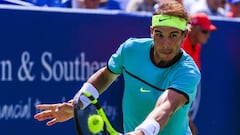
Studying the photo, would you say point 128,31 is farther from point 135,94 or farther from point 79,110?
point 79,110

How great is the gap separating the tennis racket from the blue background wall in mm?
2819

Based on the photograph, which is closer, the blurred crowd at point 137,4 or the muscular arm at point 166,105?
the muscular arm at point 166,105

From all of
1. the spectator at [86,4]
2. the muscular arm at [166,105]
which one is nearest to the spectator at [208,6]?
the spectator at [86,4]

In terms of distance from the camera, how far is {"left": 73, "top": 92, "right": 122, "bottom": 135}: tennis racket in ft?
12.9

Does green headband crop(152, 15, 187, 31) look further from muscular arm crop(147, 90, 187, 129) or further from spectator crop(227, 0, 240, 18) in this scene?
spectator crop(227, 0, 240, 18)

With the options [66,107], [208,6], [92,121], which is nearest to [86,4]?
[208,6]

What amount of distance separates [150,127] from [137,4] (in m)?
5.46

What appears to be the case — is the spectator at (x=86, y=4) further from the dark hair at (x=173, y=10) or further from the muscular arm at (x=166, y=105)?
the muscular arm at (x=166, y=105)

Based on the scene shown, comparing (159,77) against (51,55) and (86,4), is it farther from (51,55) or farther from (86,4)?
(86,4)

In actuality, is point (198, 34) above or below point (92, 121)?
below

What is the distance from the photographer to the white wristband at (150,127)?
4.16m

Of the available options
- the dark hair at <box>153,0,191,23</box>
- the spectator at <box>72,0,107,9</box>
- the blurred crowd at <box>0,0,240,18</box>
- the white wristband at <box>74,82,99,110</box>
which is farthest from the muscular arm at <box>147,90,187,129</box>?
the spectator at <box>72,0,107,9</box>

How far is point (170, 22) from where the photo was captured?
4.62m

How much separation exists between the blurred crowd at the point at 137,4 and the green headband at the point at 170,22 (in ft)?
7.48
